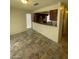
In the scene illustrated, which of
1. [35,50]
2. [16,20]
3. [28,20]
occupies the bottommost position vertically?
[35,50]

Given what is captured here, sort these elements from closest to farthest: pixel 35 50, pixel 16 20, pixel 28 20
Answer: pixel 35 50, pixel 16 20, pixel 28 20

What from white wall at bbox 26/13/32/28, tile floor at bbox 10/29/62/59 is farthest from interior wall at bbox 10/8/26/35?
tile floor at bbox 10/29/62/59

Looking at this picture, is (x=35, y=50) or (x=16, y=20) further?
(x=16, y=20)

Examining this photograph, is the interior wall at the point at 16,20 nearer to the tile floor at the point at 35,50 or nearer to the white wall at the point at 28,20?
the white wall at the point at 28,20

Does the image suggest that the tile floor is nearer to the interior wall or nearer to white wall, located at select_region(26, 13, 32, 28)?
the interior wall

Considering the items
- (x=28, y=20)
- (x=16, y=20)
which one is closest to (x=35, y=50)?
(x=16, y=20)

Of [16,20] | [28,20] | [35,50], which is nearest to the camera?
[35,50]

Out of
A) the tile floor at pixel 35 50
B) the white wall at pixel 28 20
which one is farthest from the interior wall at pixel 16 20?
the tile floor at pixel 35 50

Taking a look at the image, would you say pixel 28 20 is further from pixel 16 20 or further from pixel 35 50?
pixel 35 50

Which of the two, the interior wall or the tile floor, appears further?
the interior wall

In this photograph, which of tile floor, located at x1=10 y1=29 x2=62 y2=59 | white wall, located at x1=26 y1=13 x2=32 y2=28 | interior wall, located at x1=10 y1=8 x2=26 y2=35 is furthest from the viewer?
white wall, located at x1=26 y1=13 x2=32 y2=28
